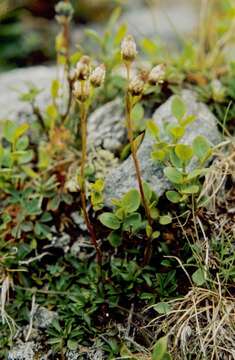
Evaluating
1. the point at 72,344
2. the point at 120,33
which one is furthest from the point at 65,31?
the point at 72,344

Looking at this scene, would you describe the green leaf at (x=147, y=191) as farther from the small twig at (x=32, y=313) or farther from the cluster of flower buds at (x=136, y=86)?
the small twig at (x=32, y=313)

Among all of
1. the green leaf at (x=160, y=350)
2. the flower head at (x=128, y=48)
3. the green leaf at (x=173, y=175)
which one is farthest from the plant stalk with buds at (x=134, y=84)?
the green leaf at (x=160, y=350)

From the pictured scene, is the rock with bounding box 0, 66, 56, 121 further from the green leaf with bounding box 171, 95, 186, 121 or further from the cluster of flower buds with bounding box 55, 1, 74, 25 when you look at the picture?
the green leaf with bounding box 171, 95, 186, 121

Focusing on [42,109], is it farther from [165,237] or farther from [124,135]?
[165,237]

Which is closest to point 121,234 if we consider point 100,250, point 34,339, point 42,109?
point 100,250

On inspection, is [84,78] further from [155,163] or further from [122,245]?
[122,245]

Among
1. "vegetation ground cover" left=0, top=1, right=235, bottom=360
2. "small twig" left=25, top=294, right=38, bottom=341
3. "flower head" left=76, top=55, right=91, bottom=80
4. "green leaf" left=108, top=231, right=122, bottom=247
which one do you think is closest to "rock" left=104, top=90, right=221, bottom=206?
"vegetation ground cover" left=0, top=1, right=235, bottom=360
